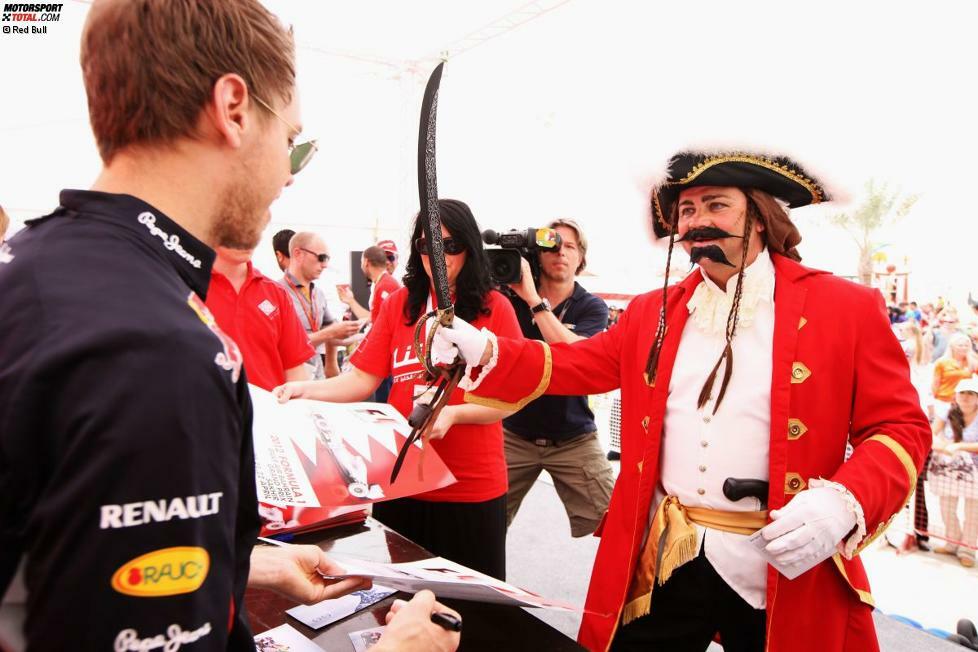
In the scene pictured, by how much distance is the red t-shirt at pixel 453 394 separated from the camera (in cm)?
206

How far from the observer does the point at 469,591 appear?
1004 mm

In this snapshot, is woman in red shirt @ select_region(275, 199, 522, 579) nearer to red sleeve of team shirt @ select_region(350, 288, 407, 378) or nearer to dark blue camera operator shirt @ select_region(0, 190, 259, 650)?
red sleeve of team shirt @ select_region(350, 288, 407, 378)

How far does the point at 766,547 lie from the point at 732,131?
1007mm

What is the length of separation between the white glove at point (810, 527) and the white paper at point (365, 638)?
0.80 meters

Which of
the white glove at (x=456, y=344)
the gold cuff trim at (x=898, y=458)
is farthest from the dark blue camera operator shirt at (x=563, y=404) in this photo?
the gold cuff trim at (x=898, y=458)

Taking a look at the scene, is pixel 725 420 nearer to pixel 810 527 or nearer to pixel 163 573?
pixel 810 527

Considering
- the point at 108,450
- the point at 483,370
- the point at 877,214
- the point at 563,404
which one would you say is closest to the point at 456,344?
the point at 483,370

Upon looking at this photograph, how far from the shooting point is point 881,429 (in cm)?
140

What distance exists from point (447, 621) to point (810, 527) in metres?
0.78

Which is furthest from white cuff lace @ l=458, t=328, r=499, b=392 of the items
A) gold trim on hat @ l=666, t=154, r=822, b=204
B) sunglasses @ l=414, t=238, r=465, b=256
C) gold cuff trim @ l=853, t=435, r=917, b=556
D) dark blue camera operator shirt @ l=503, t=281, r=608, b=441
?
dark blue camera operator shirt @ l=503, t=281, r=608, b=441

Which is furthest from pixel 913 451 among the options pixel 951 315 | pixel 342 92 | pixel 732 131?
pixel 342 92

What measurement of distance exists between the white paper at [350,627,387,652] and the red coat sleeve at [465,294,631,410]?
72 centimetres

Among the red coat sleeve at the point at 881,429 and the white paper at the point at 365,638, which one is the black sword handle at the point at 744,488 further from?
the white paper at the point at 365,638

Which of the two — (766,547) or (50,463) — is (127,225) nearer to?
(50,463)
